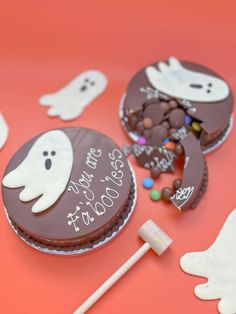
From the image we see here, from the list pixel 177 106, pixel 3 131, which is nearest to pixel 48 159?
pixel 3 131

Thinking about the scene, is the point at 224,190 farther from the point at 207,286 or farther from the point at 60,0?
the point at 60,0

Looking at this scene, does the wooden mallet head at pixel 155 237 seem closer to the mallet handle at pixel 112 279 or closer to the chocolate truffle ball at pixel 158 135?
the mallet handle at pixel 112 279

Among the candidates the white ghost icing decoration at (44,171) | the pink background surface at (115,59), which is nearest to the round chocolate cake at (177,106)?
the pink background surface at (115,59)

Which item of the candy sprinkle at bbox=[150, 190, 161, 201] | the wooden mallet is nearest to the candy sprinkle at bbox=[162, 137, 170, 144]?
the candy sprinkle at bbox=[150, 190, 161, 201]

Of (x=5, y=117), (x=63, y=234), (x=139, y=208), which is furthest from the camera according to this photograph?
(x=5, y=117)

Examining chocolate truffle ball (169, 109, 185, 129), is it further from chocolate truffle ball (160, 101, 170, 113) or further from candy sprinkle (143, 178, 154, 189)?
candy sprinkle (143, 178, 154, 189)

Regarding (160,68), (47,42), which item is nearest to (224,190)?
(160,68)
